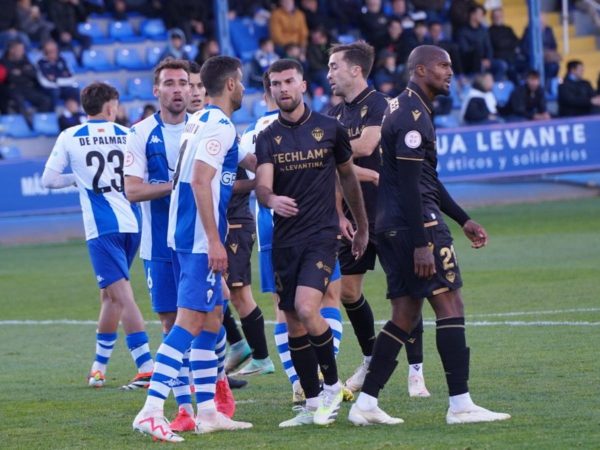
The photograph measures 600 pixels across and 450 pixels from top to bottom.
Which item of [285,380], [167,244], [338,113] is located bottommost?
[285,380]

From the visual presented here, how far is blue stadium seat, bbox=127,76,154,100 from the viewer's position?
2602 centimetres

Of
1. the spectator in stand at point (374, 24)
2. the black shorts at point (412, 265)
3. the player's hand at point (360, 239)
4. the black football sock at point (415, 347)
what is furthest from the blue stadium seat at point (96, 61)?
the black shorts at point (412, 265)

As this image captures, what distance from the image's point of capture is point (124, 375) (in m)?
10.3

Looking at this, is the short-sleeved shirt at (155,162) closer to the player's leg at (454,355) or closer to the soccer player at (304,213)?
the soccer player at (304,213)

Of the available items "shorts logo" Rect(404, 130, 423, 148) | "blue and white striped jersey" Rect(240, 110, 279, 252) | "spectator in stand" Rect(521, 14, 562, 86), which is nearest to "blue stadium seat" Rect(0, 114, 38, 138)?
"spectator in stand" Rect(521, 14, 562, 86)

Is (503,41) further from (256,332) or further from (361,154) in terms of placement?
(361,154)

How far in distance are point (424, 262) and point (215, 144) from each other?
1.32m

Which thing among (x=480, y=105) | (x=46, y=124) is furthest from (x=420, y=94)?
(x=480, y=105)

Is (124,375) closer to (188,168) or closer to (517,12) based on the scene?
(188,168)

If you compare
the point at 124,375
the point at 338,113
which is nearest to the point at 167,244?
the point at 338,113

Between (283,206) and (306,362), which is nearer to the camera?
(283,206)

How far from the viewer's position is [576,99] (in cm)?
2686

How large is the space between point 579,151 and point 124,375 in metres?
16.7

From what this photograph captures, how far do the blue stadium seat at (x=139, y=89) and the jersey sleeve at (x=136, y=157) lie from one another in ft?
58.9
